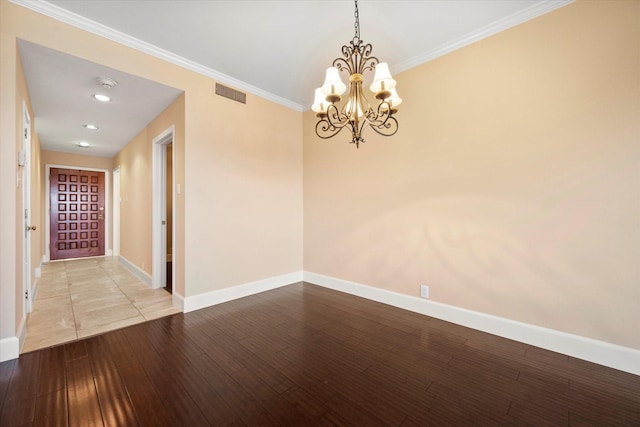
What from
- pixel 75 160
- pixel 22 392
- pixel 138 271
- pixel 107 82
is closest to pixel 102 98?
pixel 107 82

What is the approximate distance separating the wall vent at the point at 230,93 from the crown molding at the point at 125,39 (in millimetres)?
71

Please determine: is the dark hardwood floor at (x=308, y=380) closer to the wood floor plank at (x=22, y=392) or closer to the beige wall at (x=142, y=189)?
the wood floor plank at (x=22, y=392)

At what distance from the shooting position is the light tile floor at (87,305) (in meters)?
2.60

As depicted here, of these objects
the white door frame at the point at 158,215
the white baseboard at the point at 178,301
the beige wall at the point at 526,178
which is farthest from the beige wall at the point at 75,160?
the beige wall at the point at 526,178

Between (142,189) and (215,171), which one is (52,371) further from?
(142,189)

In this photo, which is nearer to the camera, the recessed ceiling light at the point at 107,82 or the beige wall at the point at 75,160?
the recessed ceiling light at the point at 107,82

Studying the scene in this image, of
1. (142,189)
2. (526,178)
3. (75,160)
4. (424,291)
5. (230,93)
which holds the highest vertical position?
(230,93)

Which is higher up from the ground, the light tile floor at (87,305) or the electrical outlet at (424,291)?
the electrical outlet at (424,291)

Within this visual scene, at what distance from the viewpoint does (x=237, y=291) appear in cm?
360

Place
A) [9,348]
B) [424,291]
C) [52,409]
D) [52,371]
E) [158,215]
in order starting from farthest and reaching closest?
[158,215]
[424,291]
[9,348]
[52,371]
[52,409]

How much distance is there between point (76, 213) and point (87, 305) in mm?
4664

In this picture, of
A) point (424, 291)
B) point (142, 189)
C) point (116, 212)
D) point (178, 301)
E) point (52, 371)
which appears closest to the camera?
point (52, 371)

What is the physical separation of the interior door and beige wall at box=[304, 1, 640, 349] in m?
7.27

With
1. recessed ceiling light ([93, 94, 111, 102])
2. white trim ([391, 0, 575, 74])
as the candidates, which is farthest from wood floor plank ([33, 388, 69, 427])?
white trim ([391, 0, 575, 74])
